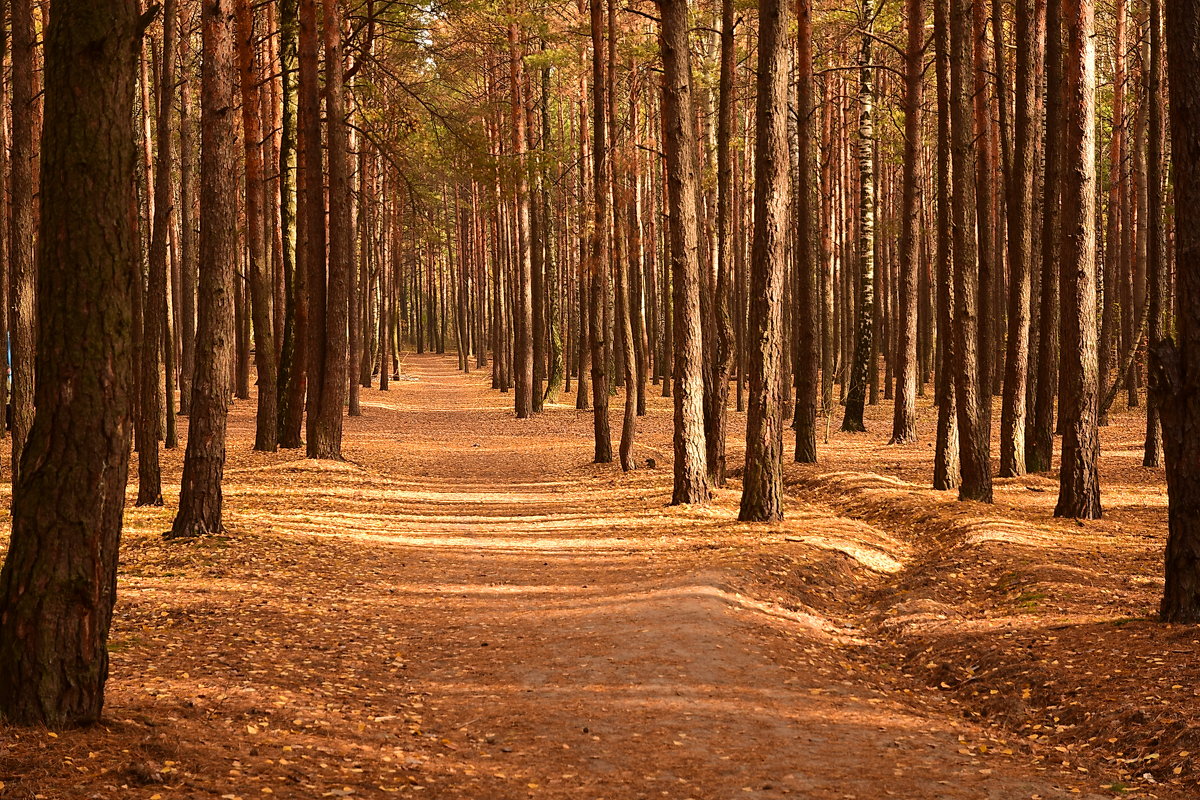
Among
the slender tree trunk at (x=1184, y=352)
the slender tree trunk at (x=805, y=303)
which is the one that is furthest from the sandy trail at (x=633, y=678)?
the slender tree trunk at (x=805, y=303)

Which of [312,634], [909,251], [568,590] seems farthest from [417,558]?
[909,251]

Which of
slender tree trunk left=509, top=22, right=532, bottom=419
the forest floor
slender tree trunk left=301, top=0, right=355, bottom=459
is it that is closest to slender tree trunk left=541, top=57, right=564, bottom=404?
slender tree trunk left=509, top=22, right=532, bottom=419

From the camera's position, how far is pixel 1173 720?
5.50 metres

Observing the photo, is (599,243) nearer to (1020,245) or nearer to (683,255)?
(683,255)

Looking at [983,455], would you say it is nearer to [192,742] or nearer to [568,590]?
[568,590]

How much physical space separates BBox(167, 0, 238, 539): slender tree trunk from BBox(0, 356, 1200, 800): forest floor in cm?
59

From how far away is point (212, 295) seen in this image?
10.6 m

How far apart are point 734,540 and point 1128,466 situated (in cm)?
854

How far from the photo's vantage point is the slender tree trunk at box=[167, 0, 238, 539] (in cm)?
1031

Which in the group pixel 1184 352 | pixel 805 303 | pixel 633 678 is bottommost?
pixel 633 678

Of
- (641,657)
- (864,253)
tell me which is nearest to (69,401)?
(641,657)

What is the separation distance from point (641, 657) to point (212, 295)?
6117mm

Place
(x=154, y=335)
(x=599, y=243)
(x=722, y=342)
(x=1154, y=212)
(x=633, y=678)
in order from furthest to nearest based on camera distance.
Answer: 1. (x=599, y=243)
2. (x=1154, y=212)
3. (x=722, y=342)
4. (x=154, y=335)
5. (x=633, y=678)

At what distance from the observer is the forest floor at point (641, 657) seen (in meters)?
5.05
